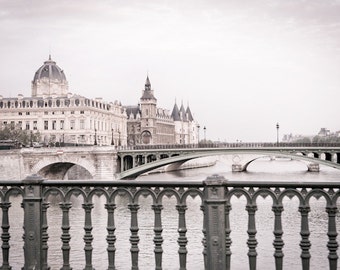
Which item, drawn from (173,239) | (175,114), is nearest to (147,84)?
(175,114)

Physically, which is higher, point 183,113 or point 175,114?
point 183,113

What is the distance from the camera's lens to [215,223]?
452 centimetres

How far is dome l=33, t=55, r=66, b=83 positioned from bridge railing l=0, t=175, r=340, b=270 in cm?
8886

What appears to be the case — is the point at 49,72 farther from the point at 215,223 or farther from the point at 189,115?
the point at 215,223

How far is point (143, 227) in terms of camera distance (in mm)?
18312

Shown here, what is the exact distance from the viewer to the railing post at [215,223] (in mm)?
4504

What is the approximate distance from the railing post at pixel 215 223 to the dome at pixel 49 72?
8957 cm

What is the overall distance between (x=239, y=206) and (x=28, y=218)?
64.3 feet

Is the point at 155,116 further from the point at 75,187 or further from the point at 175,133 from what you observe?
the point at 75,187

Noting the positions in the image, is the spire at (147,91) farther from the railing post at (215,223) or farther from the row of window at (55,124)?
the railing post at (215,223)

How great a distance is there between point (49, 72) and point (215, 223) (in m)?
90.2

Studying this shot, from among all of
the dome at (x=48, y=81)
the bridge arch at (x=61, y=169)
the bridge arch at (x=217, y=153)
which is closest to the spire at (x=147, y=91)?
the dome at (x=48, y=81)

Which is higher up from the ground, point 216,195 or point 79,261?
point 216,195

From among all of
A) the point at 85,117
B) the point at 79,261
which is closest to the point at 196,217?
the point at 79,261
